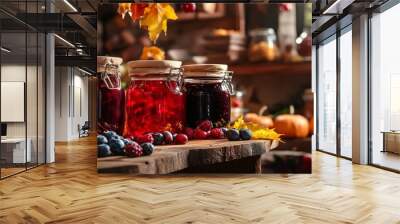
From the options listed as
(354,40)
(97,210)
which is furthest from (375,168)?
(97,210)

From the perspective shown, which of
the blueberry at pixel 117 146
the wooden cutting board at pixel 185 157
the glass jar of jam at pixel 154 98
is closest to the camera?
the glass jar of jam at pixel 154 98

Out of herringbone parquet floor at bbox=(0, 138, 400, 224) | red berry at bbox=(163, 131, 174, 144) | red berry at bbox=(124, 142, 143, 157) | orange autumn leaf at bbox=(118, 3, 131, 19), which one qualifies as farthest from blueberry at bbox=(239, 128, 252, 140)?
orange autumn leaf at bbox=(118, 3, 131, 19)

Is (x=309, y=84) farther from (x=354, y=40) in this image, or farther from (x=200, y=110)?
(x=354, y=40)

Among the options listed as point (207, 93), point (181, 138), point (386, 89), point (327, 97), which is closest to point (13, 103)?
point (181, 138)

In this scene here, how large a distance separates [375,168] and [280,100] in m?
2.49

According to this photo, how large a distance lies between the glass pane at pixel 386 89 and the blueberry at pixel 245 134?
273 cm

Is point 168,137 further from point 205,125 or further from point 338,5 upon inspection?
point 338,5

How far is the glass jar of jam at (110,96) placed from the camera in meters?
4.96

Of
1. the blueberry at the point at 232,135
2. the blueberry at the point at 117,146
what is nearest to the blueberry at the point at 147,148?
the blueberry at the point at 117,146

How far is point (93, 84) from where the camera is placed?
1856cm

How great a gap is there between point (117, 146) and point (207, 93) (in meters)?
1.17

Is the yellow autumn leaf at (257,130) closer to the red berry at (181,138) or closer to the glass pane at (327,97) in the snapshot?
the red berry at (181,138)

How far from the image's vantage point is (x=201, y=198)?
4324 mm

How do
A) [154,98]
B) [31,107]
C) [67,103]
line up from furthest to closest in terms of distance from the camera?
[67,103] < [31,107] < [154,98]
